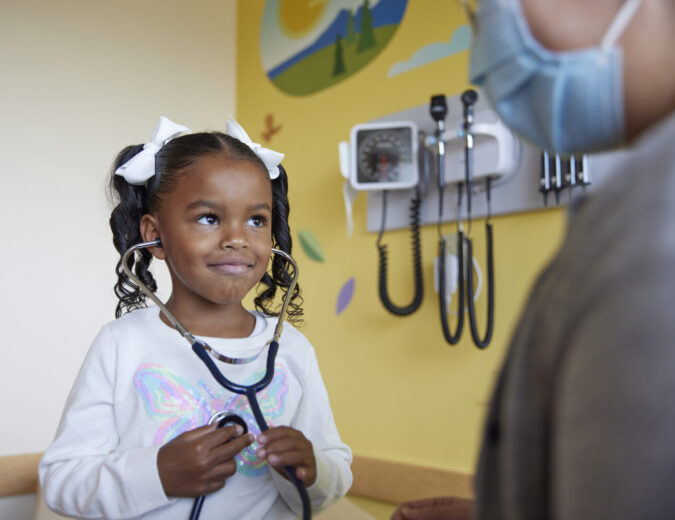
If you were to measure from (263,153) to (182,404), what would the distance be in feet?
1.51

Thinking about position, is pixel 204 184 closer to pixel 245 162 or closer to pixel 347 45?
pixel 245 162

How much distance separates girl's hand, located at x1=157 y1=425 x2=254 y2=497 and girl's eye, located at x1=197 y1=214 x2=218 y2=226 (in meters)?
0.34

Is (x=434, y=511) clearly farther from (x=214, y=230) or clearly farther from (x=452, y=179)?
(x=452, y=179)

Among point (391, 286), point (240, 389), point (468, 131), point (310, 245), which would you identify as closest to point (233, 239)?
point (240, 389)

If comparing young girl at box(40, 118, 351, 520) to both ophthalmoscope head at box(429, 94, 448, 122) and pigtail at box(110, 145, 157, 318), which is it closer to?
pigtail at box(110, 145, 157, 318)

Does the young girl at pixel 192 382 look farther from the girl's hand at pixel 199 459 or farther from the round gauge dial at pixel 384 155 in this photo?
the round gauge dial at pixel 384 155

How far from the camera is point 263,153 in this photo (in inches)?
45.6

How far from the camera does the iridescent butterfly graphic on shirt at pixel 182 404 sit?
95 cm

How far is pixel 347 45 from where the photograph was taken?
6.40 ft

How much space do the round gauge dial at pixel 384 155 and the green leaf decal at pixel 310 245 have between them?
1.21 feet

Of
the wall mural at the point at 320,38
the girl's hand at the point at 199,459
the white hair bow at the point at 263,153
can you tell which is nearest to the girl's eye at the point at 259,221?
the white hair bow at the point at 263,153

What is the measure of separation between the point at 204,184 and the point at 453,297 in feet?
2.49

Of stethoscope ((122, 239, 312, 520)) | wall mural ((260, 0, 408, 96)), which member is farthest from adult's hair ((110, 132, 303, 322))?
wall mural ((260, 0, 408, 96))

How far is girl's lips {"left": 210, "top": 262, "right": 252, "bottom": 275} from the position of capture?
3.32 feet
